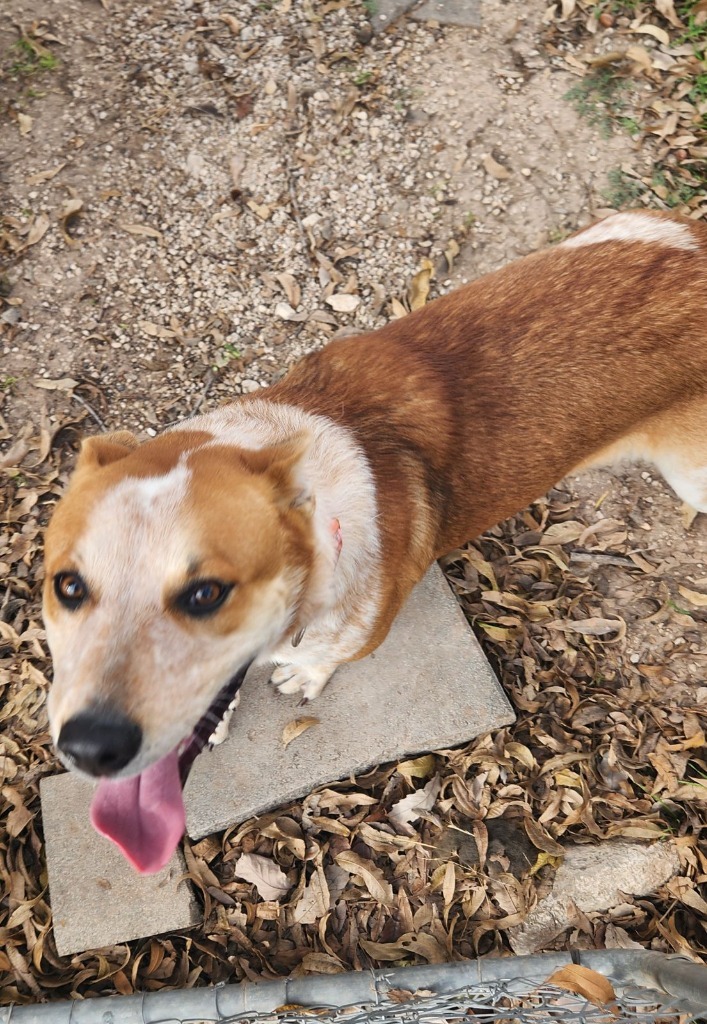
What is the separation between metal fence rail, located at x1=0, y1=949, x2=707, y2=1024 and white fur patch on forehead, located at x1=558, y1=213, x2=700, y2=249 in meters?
2.99

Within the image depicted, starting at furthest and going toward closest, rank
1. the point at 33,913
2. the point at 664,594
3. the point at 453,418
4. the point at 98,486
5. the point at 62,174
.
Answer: the point at 62,174, the point at 664,594, the point at 33,913, the point at 453,418, the point at 98,486

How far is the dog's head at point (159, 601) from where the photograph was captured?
1.88m

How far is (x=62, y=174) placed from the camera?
4.70 meters

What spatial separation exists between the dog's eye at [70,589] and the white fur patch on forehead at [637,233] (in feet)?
8.54

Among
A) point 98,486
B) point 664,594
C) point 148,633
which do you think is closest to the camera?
point 148,633

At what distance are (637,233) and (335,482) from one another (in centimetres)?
186

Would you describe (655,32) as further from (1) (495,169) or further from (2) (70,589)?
(2) (70,589)

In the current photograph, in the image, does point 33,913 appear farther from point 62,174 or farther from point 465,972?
point 62,174

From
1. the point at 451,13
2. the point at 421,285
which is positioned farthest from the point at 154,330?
the point at 451,13

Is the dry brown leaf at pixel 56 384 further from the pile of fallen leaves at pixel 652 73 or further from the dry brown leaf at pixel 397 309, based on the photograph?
the pile of fallen leaves at pixel 652 73

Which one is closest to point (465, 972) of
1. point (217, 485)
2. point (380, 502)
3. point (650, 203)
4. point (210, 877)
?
point (210, 877)

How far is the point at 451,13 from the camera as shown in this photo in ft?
17.1

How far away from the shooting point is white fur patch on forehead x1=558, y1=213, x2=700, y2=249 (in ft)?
10.2

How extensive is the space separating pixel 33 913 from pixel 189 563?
7.73ft
